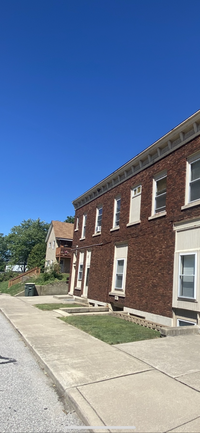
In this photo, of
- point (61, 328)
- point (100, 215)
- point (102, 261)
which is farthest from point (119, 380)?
point (100, 215)

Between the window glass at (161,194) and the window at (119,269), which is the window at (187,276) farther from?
the window at (119,269)

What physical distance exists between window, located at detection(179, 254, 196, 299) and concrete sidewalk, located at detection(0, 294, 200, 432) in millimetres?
1709

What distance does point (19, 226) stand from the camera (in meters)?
57.6

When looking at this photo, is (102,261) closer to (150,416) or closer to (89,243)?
(89,243)

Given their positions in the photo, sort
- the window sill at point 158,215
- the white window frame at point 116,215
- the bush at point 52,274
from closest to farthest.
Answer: the window sill at point 158,215 → the white window frame at point 116,215 → the bush at point 52,274

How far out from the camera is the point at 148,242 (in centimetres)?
1186

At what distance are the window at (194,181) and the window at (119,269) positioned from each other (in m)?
5.07

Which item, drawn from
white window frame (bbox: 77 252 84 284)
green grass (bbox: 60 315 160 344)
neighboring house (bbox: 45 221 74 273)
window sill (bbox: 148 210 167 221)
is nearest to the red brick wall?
window sill (bbox: 148 210 167 221)

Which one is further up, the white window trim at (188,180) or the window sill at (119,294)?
the white window trim at (188,180)

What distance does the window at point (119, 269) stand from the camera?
1378 centimetres

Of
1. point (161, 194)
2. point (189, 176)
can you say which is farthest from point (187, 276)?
point (161, 194)

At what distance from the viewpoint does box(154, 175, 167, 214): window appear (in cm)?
1146

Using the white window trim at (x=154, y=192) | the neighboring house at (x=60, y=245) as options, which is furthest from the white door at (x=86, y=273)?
the neighboring house at (x=60, y=245)

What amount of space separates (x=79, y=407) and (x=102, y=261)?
42.0ft
